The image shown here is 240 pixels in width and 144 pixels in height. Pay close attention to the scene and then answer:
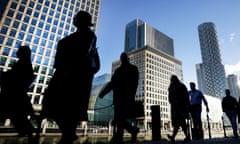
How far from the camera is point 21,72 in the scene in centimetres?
320

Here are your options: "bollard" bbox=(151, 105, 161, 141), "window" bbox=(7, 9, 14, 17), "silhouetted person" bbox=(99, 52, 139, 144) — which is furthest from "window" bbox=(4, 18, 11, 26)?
"silhouetted person" bbox=(99, 52, 139, 144)

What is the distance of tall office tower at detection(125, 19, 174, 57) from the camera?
114m

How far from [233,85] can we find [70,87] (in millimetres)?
197213

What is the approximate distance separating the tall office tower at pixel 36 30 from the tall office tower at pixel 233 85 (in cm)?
17054

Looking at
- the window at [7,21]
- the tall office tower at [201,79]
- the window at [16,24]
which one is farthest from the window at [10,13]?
the tall office tower at [201,79]

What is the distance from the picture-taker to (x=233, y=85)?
16100 centimetres

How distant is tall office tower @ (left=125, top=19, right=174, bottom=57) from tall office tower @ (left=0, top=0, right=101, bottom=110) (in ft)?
212

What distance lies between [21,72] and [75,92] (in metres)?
1.80

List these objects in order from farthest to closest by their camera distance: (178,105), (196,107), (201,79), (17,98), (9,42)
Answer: (201,79) → (9,42) → (196,107) → (178,105) → (17,98)

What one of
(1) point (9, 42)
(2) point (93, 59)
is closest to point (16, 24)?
A: (1) point (9, 42)

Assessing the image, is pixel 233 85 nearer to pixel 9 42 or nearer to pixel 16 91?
pixel 9 42

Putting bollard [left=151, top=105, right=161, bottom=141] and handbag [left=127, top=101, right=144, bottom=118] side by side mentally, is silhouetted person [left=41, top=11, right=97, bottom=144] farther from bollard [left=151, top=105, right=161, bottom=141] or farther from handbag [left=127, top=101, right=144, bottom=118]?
bollard [left=151, top=105, right=161, bottom=141]

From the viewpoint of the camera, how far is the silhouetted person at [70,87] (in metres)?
2.01

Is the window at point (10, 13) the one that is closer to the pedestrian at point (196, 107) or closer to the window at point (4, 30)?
the window at point (4, 30)
